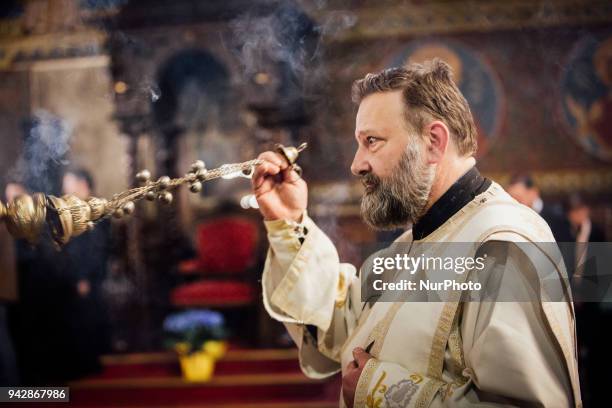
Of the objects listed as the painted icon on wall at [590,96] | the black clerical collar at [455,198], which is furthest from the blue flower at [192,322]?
the painted icon on wall at [590,96]

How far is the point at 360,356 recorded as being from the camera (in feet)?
5.99

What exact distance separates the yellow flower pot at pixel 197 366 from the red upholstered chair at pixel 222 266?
85cm

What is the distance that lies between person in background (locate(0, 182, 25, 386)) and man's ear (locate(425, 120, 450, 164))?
106 inches

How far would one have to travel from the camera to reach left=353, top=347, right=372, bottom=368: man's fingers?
70.8 inches

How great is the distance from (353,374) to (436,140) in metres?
0.75

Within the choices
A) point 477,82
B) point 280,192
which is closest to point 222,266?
point 477,82

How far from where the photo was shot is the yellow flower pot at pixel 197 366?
4.26 metres

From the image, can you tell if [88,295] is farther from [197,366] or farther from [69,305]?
[197,366]

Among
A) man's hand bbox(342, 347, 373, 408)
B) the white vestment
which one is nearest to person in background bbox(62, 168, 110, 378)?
the white vestment

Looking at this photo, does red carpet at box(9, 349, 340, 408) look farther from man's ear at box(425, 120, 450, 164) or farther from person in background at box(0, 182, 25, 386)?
man's ear at box(425, 120, 450, 164)

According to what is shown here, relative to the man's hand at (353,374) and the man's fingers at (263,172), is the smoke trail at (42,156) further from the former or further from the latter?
the man's hand at (353,374)

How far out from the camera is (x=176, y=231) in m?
6.36

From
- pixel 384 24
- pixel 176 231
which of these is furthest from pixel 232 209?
pixel 384 24

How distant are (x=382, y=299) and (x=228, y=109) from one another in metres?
5.69
